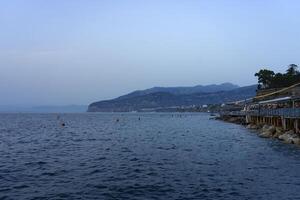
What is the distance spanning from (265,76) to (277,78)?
11.9m

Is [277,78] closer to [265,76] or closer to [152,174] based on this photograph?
[265,76]

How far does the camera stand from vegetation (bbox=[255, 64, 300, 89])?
501 feet

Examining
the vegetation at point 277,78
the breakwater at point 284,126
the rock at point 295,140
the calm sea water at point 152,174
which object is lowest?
the calm sea water at point 152,174

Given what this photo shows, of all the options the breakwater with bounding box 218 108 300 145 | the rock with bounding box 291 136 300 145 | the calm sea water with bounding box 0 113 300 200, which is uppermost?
the breakwater with bounding box 218 108 300 145

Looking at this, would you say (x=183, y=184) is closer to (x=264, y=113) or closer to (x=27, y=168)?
(x=27, y=168)

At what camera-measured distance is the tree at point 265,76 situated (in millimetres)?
167613

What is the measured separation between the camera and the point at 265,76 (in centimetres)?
16975

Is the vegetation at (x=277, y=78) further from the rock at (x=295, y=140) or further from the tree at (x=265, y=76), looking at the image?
the rock at (x=295, y=140)

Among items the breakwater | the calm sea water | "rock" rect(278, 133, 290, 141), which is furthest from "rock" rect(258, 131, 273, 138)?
the calm sea water

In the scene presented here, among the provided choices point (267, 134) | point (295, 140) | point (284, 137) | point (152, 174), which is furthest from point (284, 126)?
point (152, 174)

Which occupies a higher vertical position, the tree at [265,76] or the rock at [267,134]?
the tree at [265,76]

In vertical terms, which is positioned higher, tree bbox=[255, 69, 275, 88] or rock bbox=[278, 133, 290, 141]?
tree bbox=[255, 69, 275, 88]

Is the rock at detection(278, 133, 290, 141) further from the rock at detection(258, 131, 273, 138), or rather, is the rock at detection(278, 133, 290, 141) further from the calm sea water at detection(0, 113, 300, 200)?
the calm sea water at detection(0, 113, 300, 200)

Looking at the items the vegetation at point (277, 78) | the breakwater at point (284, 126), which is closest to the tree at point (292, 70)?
the vegetation at point (277, 78)
